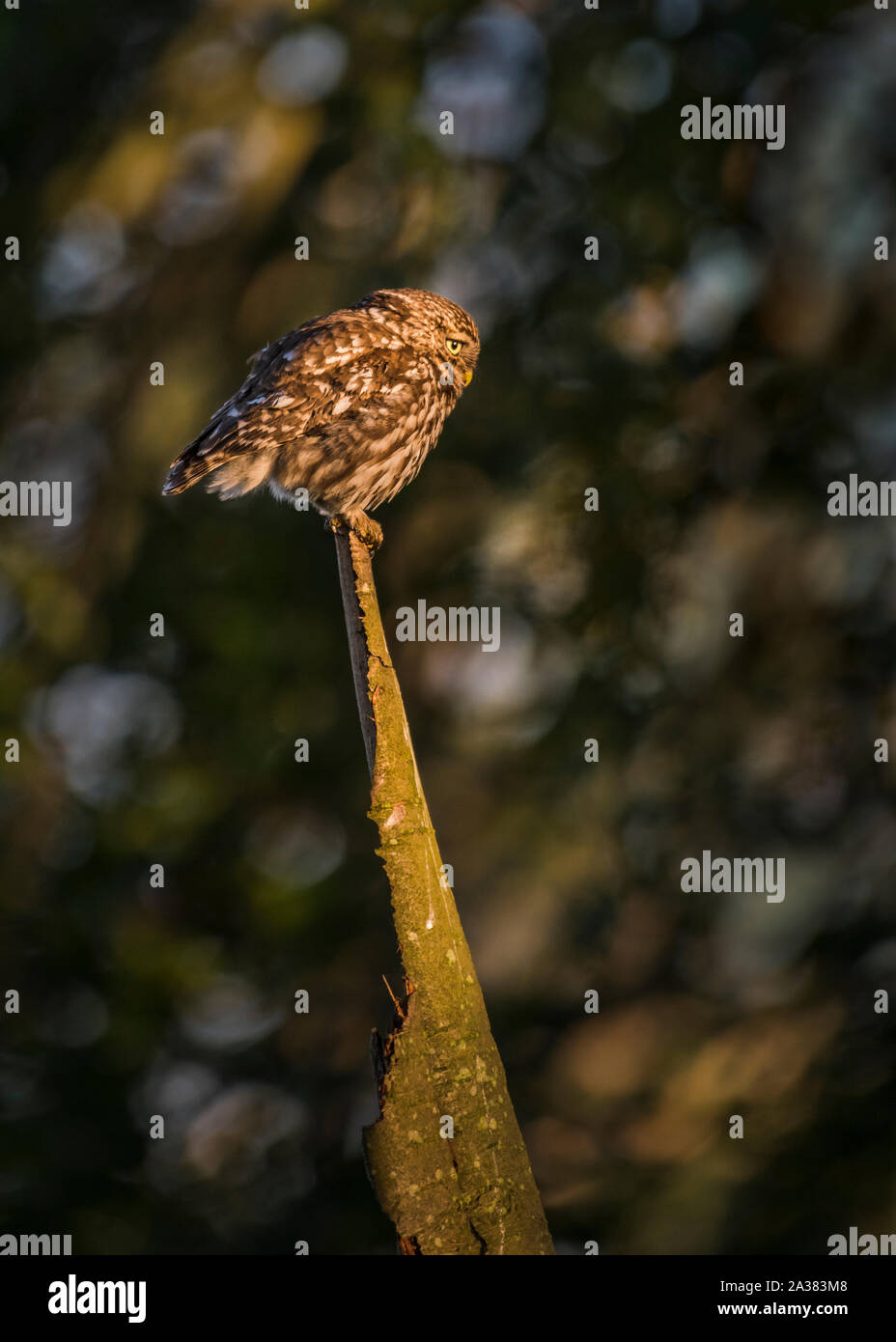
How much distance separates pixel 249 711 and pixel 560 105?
8.00 ft

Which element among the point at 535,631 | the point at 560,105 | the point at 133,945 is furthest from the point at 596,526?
the point at 133,945

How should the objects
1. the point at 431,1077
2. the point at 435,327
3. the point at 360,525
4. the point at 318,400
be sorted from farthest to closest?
1. the point at 435,327
2. the point at 318,400
3. the point at 360,525
4. the point at 431,1077

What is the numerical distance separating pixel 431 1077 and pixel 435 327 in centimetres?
179

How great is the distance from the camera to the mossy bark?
134 centimetres

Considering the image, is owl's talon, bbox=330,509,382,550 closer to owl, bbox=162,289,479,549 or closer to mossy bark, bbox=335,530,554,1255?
mossy bark, bbox=335,530,554,1255

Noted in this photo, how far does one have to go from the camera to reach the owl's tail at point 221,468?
2334 mm

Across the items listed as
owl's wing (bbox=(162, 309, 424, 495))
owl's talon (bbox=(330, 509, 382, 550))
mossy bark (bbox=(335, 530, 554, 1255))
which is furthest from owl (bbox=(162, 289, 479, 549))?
mossy bark (bbox=(335, 530, 554, 1255))

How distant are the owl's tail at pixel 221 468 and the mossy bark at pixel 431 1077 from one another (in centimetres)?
102

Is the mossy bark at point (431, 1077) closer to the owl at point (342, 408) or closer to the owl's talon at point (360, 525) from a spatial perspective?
the owl's talon at point (360, 525)

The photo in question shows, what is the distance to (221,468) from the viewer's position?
2.48 meters

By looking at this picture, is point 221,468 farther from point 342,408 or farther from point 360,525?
point 360,525

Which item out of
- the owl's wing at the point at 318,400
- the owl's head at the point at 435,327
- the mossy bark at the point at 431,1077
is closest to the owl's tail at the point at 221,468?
the owl's wing at the point at 318,400

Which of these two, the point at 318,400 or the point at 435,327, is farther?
the point at 435,327

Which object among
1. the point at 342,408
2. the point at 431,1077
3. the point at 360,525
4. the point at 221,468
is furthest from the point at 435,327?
the point at 431,1077
